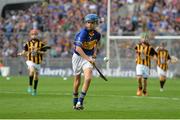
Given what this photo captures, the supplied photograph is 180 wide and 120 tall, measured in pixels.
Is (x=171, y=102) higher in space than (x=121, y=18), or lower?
lower

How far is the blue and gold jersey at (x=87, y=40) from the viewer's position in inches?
714

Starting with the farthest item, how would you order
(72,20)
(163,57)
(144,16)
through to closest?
(72,20)
(144,16)
(163,57)

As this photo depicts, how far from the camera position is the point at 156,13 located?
4178cm

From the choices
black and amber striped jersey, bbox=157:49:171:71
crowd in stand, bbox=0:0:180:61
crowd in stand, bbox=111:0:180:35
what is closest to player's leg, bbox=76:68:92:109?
black and amber striped jersey, bbox=157:49:171:71

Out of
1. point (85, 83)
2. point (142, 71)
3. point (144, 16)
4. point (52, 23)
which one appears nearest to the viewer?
point (85, 83)

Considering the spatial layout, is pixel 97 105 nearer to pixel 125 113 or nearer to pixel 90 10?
pixel 125 113

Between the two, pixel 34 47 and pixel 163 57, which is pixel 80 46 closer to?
pixel 34 47

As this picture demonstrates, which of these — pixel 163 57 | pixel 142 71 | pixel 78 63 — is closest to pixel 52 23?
pixel 163 57

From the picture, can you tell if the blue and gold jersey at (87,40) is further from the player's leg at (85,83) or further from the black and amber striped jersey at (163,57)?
the black and amber striped jersey at (163,57)

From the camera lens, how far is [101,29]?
42906 mm

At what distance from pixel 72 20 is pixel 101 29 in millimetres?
1986

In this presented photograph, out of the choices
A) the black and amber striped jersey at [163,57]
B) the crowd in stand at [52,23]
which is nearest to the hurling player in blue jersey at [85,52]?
the black and amber striped jersey at [163,57]

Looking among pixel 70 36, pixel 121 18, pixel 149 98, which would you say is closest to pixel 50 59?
pixel 70 36

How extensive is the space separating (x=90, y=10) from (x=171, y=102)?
2312cm
